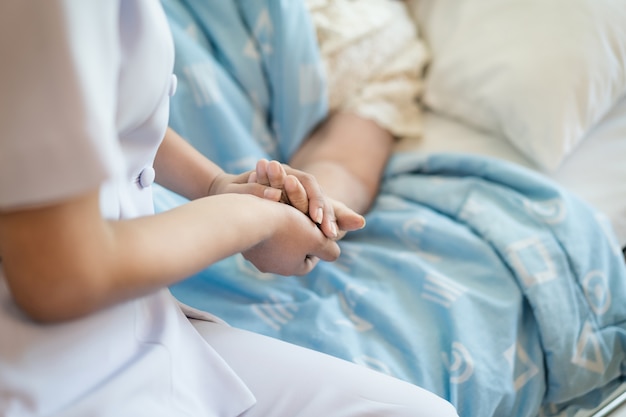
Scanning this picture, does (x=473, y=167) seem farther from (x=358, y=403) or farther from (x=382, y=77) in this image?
(x=358, y=403)

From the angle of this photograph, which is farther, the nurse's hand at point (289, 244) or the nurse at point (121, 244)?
the nurse's hand at point (289, 244)

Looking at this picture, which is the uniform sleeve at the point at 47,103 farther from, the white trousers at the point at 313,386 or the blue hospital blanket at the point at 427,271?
the blue hospital blanket at the point at 427,271

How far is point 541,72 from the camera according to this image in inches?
39.9

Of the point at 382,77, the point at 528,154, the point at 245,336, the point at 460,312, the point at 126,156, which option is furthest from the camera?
the point at 382,77

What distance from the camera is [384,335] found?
32.0 inches

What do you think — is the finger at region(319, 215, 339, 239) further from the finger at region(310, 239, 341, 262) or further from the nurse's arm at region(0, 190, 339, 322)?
the nurse's arm at region(0, 190, 339, 322)

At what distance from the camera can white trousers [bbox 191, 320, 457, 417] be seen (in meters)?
0.63

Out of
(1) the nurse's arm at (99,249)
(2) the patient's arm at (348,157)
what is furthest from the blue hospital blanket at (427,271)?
(1) the nurse's arm at (99,249)

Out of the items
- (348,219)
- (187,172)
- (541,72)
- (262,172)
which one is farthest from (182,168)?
(541,72)

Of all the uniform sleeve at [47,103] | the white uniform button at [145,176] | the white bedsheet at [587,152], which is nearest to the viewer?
the uniform sleeve at [47,103]

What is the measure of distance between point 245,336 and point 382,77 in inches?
25.1

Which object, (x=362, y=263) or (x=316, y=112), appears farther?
(x=316, y=112)

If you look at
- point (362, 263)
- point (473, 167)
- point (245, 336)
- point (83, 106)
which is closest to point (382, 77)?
point (473, 167)

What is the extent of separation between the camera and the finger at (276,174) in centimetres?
70
